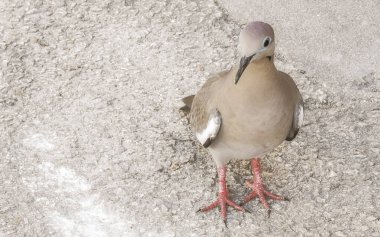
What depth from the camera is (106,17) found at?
525 centimetres

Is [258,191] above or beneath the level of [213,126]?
beneath

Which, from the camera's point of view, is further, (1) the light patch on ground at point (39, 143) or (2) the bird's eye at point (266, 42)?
(1) the light patch on ground at point (39, 143)

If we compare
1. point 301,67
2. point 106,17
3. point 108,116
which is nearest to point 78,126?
point 108,116

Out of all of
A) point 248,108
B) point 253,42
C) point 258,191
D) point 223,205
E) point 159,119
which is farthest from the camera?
point 159,119

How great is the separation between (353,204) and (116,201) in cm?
129

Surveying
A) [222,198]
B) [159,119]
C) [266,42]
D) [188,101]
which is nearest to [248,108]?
[266,42]

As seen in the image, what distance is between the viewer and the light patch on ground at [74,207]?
3.75 metres

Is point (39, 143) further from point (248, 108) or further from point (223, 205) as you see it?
point (248, 108)

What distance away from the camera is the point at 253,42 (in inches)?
129

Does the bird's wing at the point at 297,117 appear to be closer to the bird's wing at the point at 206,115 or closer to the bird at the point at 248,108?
the bird at the point at 248,108

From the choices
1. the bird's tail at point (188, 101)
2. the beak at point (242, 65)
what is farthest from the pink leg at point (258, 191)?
the beak at point (242, 65)

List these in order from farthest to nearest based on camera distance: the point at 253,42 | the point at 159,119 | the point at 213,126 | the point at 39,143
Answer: the point at 159,119
the point at 39,143
the point at 213,126
the point at 253,42

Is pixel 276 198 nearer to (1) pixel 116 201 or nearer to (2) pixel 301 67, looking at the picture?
(1) pixel 116 201

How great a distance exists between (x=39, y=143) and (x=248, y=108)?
1398 millimetres
